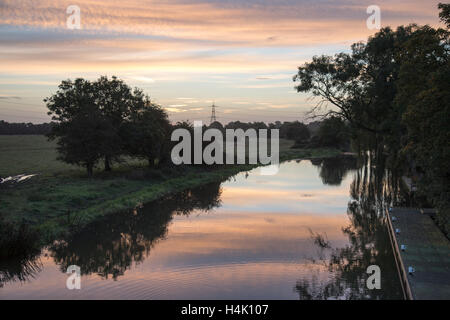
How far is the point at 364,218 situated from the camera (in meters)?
22.9

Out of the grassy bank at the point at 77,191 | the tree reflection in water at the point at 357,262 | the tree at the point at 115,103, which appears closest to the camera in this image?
the tree reflection in water at the point at 357,262

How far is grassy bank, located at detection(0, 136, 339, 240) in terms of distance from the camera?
2073 centimetres

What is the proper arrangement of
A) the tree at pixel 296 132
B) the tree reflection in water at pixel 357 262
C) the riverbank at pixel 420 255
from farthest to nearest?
the tree at pixel 296 132 < the tree reflection in water at pixel 357 262 < the riverbank at pixel 420 255

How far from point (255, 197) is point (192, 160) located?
62.1 ft

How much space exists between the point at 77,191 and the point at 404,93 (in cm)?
1882

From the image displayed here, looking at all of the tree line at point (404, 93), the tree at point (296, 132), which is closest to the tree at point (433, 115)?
the tree line at point (404, 93)

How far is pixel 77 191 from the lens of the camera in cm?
2803

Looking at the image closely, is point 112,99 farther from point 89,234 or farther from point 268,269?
point 268,269

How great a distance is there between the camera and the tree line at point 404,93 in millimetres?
13266

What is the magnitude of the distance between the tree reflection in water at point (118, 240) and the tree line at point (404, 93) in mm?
9774

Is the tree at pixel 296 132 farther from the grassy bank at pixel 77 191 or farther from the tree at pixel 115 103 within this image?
the tree at pixel 115 103

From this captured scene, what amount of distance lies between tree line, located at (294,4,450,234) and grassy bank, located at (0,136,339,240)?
13255 millimetres

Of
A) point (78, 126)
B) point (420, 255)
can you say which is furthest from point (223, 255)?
point (78, 126)

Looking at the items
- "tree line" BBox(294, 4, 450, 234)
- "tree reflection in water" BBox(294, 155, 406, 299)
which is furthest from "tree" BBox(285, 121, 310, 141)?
"tree reflection in water" BBox(294, 155, 406, 299)
